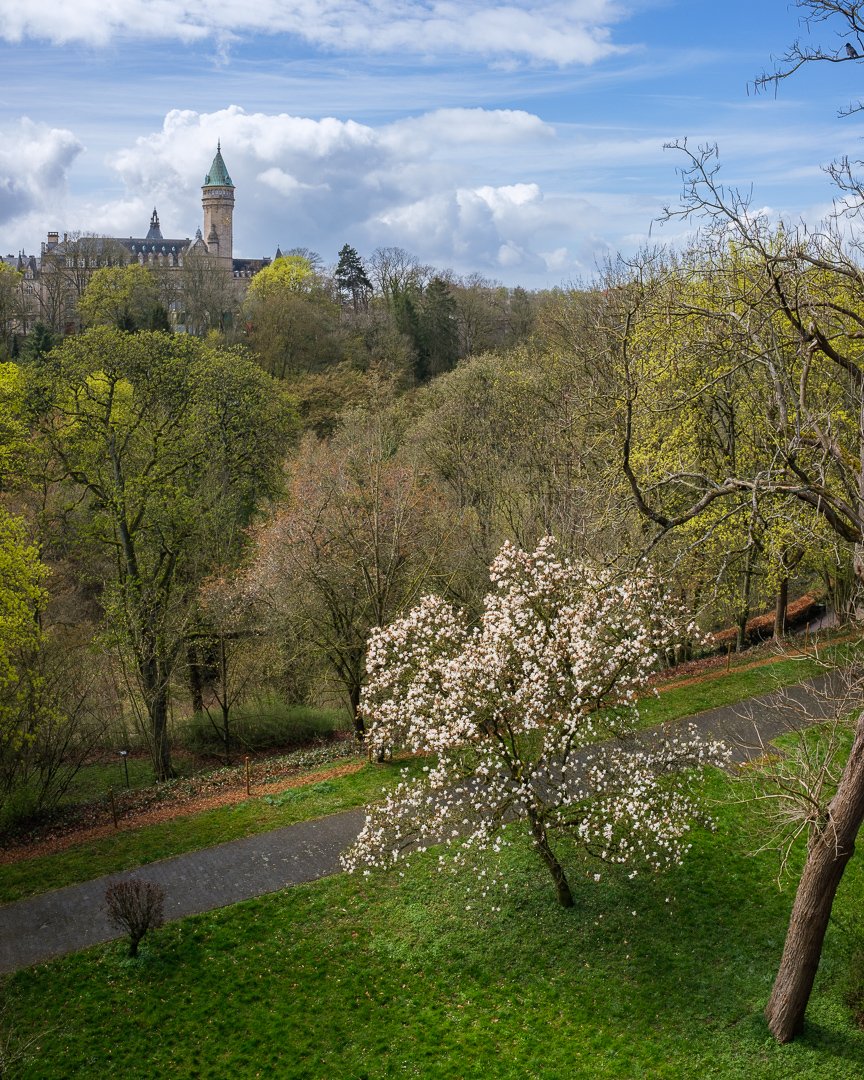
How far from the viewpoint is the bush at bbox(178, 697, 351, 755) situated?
25938 millimetres

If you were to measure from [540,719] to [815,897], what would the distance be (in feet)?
13.0

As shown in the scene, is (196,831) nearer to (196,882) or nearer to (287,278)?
(196,882)

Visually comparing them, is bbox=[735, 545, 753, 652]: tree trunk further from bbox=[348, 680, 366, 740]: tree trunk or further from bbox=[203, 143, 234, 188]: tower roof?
bbox=[203, 143, 234, 188]: tower roof

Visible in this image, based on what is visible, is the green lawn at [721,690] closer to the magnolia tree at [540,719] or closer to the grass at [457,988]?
the grass at [457,988]

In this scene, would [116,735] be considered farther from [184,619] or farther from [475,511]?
[475,511]

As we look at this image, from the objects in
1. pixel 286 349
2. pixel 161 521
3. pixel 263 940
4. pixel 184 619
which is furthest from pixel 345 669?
pixel 286 349

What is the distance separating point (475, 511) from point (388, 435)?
838 centimetres

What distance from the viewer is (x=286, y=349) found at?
5262 cm

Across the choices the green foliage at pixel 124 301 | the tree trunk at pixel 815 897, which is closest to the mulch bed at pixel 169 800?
the tree trunk at pixel 815 897

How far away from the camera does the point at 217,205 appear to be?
438ft

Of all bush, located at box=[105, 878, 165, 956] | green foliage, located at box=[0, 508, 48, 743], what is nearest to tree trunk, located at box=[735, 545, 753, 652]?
bush, located at box=[105, 878, 165, 956]

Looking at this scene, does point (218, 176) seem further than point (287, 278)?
Yes

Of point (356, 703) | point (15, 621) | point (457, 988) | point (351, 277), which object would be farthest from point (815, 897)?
point (351, 277)

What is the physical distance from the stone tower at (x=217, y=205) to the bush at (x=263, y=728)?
117874 mm
